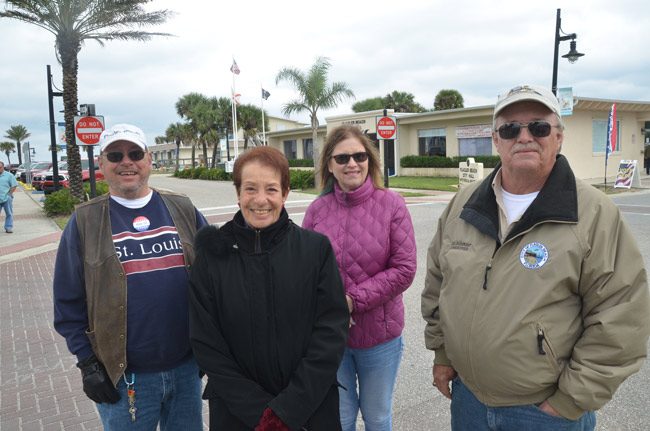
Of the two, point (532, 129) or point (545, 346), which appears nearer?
point (545, 346)

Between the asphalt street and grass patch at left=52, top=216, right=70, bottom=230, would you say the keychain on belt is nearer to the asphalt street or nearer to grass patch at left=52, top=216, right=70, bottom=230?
the asphalt street

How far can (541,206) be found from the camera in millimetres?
1909

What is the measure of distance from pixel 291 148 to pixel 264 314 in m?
42.0

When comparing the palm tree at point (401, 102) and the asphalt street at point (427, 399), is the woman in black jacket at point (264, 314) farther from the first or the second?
the palm tree at point (401, 102)

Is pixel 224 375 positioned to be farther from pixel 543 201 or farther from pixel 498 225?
pixel 543 201

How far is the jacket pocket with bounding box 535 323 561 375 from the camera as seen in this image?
1.84 metres

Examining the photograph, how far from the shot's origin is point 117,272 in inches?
87.9

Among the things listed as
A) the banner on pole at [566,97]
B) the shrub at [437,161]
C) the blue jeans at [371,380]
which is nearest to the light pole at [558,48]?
the banner on pole at [566,97]

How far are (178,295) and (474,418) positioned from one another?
1.49 metres

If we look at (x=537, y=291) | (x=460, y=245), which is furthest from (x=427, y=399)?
(x=537, y=291)

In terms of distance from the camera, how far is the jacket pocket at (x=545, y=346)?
184 cm

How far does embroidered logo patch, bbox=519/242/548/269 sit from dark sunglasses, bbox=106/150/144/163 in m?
1.84

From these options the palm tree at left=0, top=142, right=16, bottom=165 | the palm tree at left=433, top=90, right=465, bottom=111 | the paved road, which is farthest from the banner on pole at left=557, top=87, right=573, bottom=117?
the palm tree at left=0, top=142, right=16, bottom=165

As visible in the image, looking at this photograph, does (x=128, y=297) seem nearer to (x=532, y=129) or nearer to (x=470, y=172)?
(x=532, y=129)
